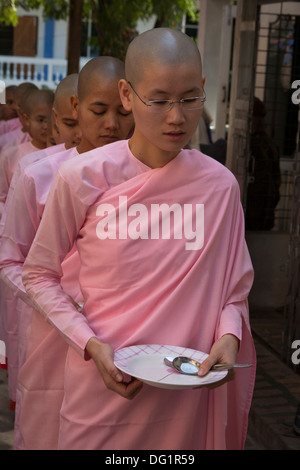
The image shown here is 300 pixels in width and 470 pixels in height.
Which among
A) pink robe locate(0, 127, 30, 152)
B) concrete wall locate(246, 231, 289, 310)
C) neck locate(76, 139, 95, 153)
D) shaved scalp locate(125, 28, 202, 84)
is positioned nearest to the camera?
shaved scalp locate(125, 28, 202, 84)

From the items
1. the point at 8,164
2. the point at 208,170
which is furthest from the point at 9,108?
the point at 208,170

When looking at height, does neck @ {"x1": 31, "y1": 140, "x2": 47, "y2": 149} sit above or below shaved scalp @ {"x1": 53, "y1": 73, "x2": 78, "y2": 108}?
below

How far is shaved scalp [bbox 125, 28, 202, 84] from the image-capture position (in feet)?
8.20

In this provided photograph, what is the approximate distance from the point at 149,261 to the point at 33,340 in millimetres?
901

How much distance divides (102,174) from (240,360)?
2.58 feet

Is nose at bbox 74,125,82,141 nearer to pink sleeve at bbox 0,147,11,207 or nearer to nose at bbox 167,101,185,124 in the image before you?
pink sleeve at bbox 0,147,11,207

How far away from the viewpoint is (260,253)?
25.5 feet

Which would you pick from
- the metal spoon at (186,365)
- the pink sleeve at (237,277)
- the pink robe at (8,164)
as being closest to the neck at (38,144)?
the pink robe at (8,164)

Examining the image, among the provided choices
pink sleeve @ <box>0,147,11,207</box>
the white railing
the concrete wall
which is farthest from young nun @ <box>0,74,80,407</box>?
the white railing

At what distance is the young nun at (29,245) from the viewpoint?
10.5 feet

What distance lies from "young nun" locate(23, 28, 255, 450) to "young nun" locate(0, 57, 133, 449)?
1.41ft

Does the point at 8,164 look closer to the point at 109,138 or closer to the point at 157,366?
the point at 109,138

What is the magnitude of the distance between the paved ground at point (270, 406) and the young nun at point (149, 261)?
2402mm

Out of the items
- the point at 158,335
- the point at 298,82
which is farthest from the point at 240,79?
the point at 158,335
